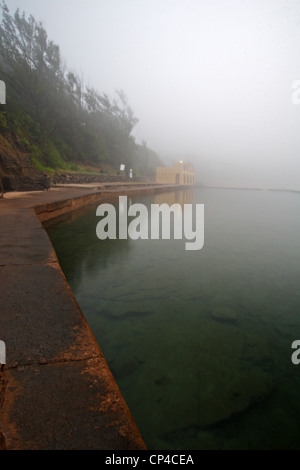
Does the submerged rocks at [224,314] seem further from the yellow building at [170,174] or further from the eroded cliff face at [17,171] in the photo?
the yellow building at [170,174]

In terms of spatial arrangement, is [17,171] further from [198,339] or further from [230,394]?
[230,394]

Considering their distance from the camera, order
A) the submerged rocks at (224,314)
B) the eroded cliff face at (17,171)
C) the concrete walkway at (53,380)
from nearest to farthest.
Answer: the concrete walkway at (53,380) < the submerged rocks at (224,314) < the eroded cliff face at (17,171)

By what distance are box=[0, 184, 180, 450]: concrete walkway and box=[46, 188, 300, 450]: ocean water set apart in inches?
22.5

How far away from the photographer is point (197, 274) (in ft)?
12.4

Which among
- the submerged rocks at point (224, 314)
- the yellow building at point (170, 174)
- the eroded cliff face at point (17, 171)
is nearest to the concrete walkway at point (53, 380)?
the submerged rocks at point (224, 314)

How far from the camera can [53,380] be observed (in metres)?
1.02

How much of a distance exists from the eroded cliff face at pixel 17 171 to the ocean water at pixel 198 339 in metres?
4.94

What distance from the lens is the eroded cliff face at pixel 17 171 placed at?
777cm

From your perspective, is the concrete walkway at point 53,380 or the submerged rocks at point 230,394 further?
the submerged rocks at point 230,394

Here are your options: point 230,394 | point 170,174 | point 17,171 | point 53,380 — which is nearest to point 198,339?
point 230,394

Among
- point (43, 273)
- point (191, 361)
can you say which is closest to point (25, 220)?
point (43, 273)

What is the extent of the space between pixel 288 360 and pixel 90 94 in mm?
32580

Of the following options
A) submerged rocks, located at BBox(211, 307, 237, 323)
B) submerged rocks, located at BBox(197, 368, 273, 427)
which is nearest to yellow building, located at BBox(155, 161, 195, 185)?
submerged rocks, located at BBox(211, 307, 237, 323)

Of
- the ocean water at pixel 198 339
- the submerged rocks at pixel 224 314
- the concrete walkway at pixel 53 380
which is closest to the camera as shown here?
the concrete walkway at pixel 53 380
